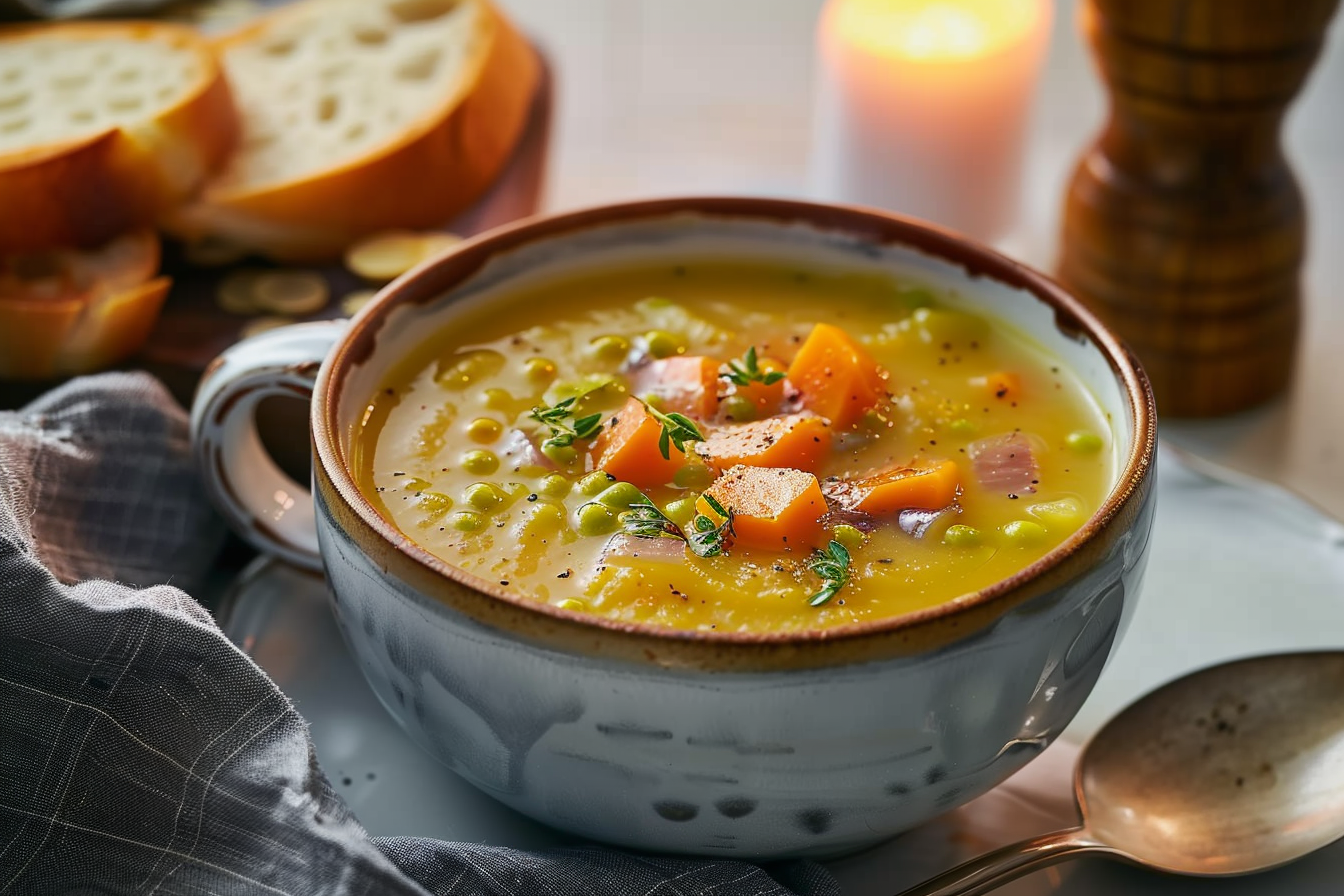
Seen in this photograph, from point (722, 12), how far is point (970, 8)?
62.0 inches

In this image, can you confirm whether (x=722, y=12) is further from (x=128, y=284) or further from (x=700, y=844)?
(x=700, y=844)

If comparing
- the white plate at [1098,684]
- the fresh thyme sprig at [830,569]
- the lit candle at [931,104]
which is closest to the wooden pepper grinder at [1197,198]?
the lit candle at [931,104]

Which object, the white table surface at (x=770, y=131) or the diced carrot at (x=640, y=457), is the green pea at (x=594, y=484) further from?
the white table surface at (x=770, y=131)

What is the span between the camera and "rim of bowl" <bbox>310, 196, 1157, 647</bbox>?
119 cm

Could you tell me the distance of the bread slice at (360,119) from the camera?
2.47 meters

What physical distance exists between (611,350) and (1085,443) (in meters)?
0.57

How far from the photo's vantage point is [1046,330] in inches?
68.4

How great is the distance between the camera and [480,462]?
1.59m

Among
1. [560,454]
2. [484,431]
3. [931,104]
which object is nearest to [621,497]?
[560,454]

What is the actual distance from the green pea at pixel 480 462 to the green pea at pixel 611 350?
24 centimetres

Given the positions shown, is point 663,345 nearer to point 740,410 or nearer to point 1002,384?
point 740,410

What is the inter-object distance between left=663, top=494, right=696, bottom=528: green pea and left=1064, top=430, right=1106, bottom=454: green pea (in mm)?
447

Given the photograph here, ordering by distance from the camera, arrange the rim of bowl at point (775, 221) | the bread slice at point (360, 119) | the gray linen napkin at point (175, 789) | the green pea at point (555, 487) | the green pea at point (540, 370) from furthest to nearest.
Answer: the bread slice at point (360, 119) < the green pea at point (540, 370) < the green pea at point (555, 487) < the gray linen napkin at point (175, 789) < the rim of bowl at point (775, 221)

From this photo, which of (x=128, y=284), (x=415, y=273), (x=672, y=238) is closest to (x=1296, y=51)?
(x=672, y=238)
